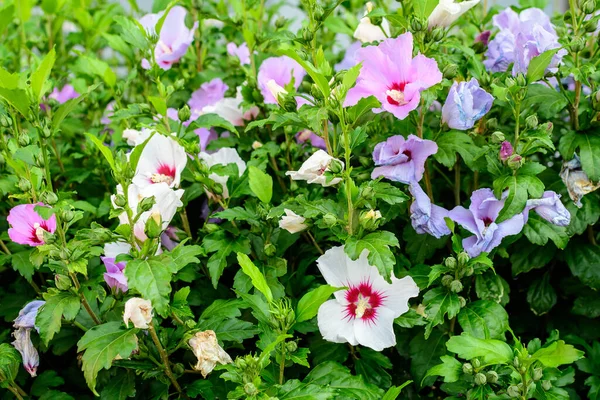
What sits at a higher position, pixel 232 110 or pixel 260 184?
pixel 232 110

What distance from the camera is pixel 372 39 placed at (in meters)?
1.83

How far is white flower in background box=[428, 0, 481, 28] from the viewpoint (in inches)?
60.2

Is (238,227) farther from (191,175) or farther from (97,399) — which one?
(97,399)

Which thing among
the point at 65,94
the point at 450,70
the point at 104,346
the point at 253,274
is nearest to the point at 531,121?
the point at 450,70

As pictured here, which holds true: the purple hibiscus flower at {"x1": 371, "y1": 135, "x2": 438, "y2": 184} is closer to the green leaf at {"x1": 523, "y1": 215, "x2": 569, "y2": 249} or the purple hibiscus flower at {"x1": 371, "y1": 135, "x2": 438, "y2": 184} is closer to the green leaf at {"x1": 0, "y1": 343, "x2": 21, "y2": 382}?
the green leaf at {"x1": 523, "y1": 215, "x2": 569, "y2": 249}

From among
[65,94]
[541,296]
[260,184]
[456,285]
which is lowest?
[541,296]

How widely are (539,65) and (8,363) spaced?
50.2 inches

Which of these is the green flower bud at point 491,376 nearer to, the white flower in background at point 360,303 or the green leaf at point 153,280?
the white flower in background at point 360,303

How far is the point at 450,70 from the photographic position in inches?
60.6

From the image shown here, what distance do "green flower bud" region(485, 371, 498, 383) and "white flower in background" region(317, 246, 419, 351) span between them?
0.20m

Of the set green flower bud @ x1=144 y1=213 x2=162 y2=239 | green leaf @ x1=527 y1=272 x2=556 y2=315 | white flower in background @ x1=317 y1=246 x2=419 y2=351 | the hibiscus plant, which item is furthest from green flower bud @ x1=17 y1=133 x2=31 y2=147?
green leaf @ x1=527 y1=272 x2=556 y2=315

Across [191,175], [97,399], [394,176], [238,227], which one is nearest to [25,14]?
[191,175]

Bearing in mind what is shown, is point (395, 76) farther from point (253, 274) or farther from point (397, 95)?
point (253, 274)

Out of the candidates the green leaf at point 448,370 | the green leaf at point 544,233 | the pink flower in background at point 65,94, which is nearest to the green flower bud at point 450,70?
the green leaf at point 544,233
